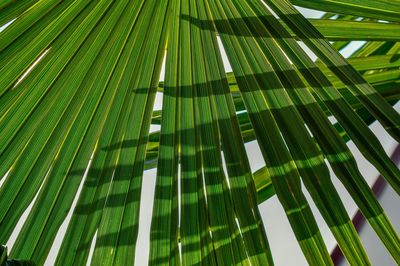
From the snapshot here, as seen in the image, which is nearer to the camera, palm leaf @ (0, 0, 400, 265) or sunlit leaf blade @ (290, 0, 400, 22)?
palm leaf @ (0, 0, 400, 265)

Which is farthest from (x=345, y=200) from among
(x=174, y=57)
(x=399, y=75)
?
(x=174, y=57)

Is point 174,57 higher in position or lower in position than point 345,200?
lower

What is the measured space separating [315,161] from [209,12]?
31 centimetres

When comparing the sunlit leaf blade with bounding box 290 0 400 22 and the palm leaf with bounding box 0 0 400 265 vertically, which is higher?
the sunlit leaf blade with bounding box 290 0 400 22

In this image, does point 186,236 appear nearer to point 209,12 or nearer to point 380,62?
point 209,12

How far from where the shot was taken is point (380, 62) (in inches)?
46.3

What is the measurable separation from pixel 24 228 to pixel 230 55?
1.31ft

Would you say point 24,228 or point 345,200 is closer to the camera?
point 24,228

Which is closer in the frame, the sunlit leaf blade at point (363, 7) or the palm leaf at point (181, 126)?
the palm leaf at point (181, 126)

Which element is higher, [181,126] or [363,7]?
[363,7]

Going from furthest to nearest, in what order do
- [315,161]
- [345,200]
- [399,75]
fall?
[345,200], [399,75], [315,161]

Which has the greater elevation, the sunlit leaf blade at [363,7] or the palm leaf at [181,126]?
the sunlit leaf blade at [363,7]

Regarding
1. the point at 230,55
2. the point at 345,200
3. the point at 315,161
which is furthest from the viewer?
the point at 345,200

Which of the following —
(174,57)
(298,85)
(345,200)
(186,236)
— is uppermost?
(345,200)
